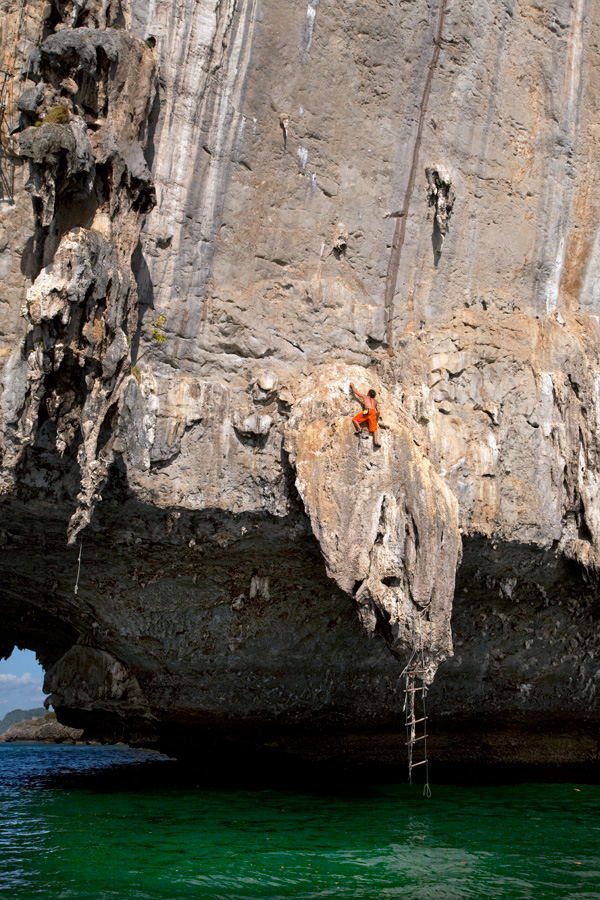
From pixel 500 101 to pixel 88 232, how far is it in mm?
7001

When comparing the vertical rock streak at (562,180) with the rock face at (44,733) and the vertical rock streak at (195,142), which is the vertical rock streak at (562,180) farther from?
the rock face at (44,733)

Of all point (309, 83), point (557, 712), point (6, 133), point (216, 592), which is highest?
point (309, 83)

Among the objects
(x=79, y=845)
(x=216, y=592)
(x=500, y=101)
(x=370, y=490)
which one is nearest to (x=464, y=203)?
(x=500, y=101)

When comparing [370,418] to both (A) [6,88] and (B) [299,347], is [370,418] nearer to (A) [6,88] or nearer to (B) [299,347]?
(B) [299,347]

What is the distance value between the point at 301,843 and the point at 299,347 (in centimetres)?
641

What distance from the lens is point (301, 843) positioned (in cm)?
1001

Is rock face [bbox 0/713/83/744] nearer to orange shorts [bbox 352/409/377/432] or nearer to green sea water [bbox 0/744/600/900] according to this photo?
green sea water [bbox 0/744/600/900]

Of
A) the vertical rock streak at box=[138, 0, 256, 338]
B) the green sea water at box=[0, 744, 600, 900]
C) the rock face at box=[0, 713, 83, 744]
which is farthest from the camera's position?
the rock face at box=[0, 713, 83, 744]

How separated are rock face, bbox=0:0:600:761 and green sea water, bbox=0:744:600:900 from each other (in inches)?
77.8

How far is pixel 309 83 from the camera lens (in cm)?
1184

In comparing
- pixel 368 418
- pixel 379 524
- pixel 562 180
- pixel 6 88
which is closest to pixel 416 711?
pixel 379 524

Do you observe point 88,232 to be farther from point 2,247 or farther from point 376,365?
point 376,365

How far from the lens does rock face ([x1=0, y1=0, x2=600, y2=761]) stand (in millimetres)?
10141

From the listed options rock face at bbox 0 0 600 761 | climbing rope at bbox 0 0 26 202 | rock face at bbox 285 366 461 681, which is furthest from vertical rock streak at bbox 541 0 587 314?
climbing rope at bbox 0 0 26 202
